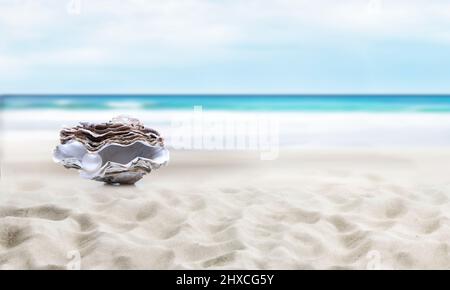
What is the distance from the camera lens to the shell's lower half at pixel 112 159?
187 centimetres

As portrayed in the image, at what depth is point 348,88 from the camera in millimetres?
6055

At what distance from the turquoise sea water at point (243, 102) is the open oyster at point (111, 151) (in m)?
3.81

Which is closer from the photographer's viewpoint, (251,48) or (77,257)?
(77,257)

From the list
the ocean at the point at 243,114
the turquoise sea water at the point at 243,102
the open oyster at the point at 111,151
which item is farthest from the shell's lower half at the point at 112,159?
the turquoise sea water at the point at 243,102

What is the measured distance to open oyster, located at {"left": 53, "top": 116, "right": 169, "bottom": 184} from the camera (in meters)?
1.87

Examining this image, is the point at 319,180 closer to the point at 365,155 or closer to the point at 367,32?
the point at 365,155

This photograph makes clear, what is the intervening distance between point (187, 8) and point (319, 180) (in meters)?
3.22

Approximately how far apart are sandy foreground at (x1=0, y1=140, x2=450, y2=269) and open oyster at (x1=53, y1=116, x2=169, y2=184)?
0.16ft

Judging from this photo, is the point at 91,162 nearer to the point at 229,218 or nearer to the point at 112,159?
the point at 112,159

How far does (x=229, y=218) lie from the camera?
5.09 feet

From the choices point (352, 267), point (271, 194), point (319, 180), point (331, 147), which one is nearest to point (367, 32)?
point (331, 147)

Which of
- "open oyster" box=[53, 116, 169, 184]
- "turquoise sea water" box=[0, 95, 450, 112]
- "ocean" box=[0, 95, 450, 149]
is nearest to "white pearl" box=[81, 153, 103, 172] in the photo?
"open oyster" box=[53, 116, 169, 184]

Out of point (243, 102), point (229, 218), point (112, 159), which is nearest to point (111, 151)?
point (112, 159)

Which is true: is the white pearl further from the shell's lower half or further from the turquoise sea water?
the turquoise sea water
